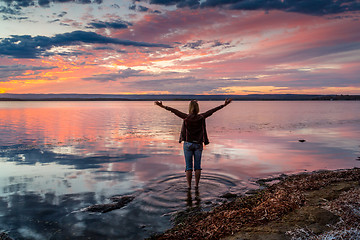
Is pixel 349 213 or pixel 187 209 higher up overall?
pixel 349 213

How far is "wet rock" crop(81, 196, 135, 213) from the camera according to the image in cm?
818

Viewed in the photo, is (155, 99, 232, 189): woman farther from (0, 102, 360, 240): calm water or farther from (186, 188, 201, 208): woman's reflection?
(0, 102, 360, 240): calm water

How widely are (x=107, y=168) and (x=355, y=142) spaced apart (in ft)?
69.1

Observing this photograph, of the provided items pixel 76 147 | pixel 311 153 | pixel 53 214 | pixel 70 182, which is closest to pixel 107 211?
pixel 53 214

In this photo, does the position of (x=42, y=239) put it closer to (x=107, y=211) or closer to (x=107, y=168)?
(x=107, y=211)

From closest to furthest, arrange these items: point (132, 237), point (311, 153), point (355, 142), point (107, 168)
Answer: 1. point (132, 237)
2. point (107, 168)
3. point (311, 153)
4. point (355, 142)

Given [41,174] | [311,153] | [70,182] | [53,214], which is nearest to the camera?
[53,214]

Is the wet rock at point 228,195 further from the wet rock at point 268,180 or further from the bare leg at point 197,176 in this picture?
the wet rock at point 268,180

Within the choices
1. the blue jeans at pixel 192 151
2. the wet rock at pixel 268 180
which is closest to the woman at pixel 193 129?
the blue jeans at pixel 192 151

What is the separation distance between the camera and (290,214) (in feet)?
20.2

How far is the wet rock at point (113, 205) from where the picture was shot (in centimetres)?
818

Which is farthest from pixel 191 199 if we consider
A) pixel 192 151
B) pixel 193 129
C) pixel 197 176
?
pixel 193 129

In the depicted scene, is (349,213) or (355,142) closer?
(349,213)

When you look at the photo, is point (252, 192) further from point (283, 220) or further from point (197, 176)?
point (283, 220)
